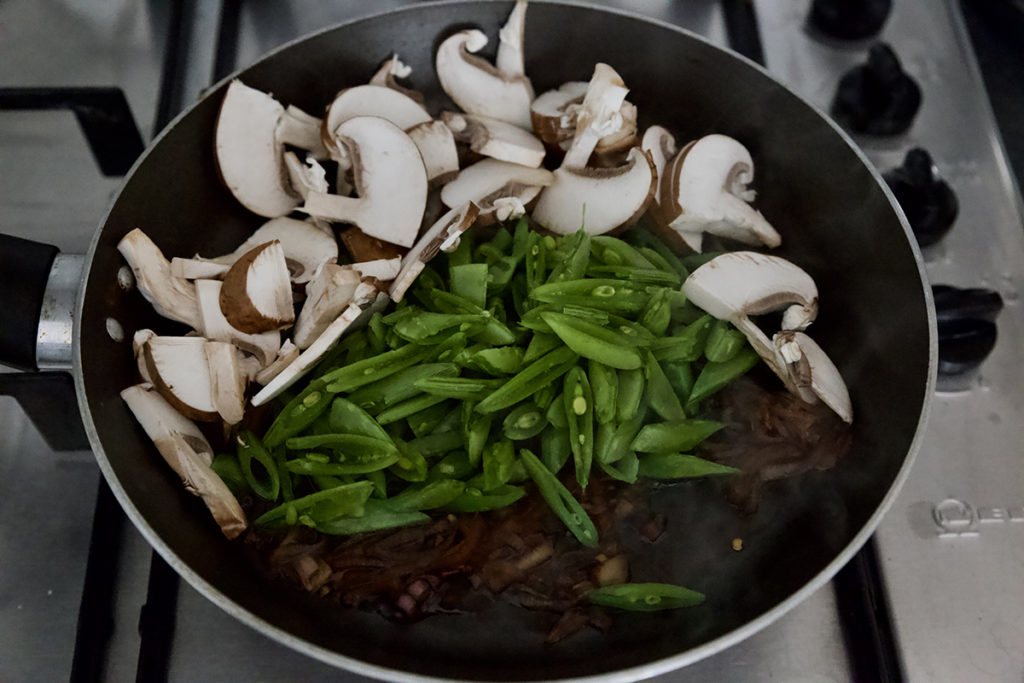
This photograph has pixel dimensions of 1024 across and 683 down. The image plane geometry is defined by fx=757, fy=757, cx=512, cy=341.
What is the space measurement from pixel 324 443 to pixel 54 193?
944mm

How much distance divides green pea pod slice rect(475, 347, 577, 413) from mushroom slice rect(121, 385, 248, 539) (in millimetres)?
421

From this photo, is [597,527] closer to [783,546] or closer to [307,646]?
[783,546]

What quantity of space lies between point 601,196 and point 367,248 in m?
0.45

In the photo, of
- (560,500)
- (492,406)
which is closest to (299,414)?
(492,406)

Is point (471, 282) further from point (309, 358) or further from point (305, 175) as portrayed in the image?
point (305, 175)

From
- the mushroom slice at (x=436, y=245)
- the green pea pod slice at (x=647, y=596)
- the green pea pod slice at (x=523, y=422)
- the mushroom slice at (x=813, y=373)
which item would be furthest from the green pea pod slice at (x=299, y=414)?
the mushroom slice at (x=813, y=373)

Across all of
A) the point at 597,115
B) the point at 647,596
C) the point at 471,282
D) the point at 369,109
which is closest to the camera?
the point at 647,596

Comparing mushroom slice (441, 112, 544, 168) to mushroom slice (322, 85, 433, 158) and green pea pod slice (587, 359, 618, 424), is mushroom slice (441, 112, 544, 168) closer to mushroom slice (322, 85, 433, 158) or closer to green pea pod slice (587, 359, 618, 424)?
mushroom slice (322, 85, 433, 158)

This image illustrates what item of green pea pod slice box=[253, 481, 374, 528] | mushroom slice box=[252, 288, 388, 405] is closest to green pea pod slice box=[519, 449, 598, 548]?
green pea pod slice box=[253, 481, 374, 528]

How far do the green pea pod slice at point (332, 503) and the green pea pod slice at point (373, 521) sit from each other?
0.07 feet

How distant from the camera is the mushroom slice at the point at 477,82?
158 centimetres

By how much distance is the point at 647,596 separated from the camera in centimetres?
117

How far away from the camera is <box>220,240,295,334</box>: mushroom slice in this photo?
128cm

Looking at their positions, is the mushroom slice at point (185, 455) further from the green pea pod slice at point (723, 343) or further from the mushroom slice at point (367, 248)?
the green pea pod slice at point (723, 343)
